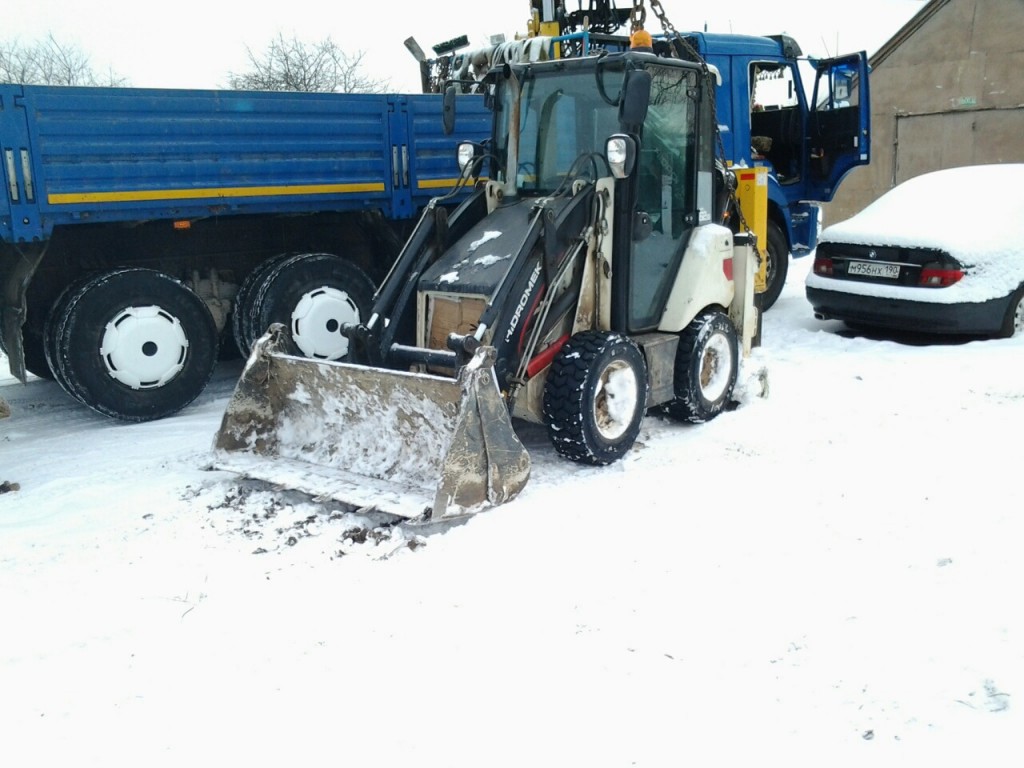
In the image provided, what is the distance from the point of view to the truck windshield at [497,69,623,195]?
5613 millimetres

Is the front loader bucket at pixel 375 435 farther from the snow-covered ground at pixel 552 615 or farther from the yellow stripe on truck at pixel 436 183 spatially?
the yellow stripe on truck at pixel 436 183

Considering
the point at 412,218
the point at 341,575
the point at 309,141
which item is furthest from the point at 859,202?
the point at 341,575

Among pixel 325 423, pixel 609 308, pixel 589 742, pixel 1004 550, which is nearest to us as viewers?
pixel 589 742

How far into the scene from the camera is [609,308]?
564 centimetres

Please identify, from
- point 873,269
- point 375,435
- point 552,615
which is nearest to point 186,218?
point 375,435

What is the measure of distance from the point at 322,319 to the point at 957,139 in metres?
11.5

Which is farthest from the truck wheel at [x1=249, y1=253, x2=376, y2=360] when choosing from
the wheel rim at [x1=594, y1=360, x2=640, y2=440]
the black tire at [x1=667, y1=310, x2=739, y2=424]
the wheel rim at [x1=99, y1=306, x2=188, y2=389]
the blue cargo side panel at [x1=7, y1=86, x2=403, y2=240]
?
the wheel rim at [x1=594, y1=360, x2=640, y2=440]

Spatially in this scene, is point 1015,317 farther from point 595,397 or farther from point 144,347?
point 144,347

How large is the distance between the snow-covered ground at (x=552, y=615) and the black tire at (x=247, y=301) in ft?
6.03

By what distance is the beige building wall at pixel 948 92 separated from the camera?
14133mm

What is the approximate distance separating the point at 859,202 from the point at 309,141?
11651mm

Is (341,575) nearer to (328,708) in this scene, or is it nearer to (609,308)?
(328,708)

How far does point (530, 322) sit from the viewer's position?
521 cm

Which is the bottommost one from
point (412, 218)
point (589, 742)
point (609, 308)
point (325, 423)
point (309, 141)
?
point (589, 742)
